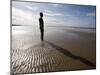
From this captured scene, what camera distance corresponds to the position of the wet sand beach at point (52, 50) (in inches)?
84.0

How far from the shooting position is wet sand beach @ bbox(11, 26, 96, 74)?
2.13 metres

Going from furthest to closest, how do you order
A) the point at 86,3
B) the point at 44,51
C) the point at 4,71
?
the point at 86,3 → the point at 44,51 → the point at 4,71

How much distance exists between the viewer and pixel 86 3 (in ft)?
7.89

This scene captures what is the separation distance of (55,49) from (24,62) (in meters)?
0.44

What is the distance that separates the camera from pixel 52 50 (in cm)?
225

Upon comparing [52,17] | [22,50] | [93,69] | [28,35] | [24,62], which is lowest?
[93,69]

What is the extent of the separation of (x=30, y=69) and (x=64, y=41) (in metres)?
0.58

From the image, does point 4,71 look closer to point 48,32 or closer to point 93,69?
point 48,32

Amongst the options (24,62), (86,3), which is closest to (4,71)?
(24,62)

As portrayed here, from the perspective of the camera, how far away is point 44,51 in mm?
2225

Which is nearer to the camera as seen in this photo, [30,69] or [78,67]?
[30,69]

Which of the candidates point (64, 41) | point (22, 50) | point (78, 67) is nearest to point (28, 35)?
point (22, 50)

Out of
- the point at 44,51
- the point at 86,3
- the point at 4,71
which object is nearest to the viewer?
the point at 4,71

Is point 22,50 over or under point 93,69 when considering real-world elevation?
over
